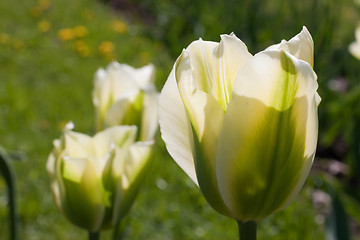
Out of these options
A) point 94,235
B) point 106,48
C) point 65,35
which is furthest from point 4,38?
point 94,235

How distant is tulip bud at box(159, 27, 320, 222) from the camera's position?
46 cm

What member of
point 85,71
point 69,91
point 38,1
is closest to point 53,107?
point 69,91

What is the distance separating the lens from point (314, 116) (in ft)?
1.53

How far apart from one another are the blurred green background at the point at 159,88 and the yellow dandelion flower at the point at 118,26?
1 cm

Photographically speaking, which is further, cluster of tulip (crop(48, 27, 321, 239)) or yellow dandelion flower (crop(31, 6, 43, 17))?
yellow dandelion flower (crop(31, 6, 43, 17))

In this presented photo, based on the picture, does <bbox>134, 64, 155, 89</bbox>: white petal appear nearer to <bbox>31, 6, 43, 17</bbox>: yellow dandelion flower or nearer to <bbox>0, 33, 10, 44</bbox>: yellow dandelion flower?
<bbox>0, 33, 10, 44</bbox>: yellow dandelion flower

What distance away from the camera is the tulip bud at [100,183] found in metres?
0.68

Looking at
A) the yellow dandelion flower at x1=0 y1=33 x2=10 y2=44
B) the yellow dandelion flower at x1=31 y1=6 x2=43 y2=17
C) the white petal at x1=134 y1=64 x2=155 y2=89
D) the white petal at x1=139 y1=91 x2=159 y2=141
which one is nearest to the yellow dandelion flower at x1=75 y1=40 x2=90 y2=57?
the yellow dandelion flower at x1=0 y1=33 x2=10 y2=44

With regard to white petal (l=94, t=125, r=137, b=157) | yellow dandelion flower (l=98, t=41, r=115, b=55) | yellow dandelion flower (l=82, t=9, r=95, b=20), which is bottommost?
yellow dandelion flower (l=82, t=9, r=95, b=20)

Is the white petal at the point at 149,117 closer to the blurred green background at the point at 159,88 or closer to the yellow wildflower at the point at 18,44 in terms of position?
the blurred green background at the point at 159,88

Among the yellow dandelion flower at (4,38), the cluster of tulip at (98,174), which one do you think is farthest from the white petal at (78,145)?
the yellow dandelion flower at (4,38)

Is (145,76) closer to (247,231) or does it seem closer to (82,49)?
(247,231)

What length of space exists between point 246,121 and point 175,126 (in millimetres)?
72

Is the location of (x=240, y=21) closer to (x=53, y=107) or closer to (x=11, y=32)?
(x=53, y=107)
